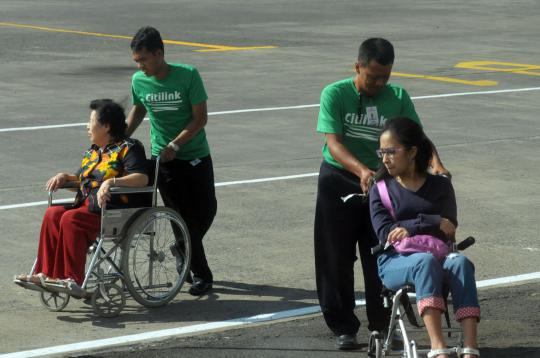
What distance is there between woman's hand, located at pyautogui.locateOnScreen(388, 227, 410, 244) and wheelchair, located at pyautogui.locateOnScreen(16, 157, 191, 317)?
2182mm

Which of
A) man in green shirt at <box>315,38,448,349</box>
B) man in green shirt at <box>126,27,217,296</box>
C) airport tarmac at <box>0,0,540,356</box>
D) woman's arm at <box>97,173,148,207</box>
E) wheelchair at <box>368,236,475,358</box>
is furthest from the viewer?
airport tarmac at <box>0,0,540,356</box>

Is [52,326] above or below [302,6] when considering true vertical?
below

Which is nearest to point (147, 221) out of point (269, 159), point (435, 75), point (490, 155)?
point (269, 159)

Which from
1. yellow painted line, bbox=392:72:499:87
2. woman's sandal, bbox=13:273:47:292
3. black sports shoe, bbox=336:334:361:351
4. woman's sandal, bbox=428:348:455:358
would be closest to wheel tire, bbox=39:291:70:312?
woman's sandal, bbox=13:273:47:292

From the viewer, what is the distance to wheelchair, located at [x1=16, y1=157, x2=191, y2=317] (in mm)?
8258

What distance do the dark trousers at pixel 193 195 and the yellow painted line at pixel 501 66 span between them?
1499cm

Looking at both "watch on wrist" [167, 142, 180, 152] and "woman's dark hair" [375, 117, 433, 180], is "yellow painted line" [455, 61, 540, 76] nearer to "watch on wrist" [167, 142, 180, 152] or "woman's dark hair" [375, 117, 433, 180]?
"watch on wrist" [167, 142, 180, 152]

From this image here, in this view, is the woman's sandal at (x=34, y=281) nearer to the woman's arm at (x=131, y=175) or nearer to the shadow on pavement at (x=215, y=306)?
the shadow on pavement at (x=215, y=306)

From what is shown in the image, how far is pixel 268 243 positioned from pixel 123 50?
1760 centimetres

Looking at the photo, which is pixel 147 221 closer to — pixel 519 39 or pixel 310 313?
pixel 310 313

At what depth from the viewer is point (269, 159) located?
14.6m

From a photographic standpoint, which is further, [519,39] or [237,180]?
[519,39]

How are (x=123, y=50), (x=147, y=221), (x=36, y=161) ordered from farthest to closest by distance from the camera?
(x=123, y=50)
(x=36, y=161)
(x=147, y=221)

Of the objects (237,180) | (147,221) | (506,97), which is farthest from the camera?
(506,97)
